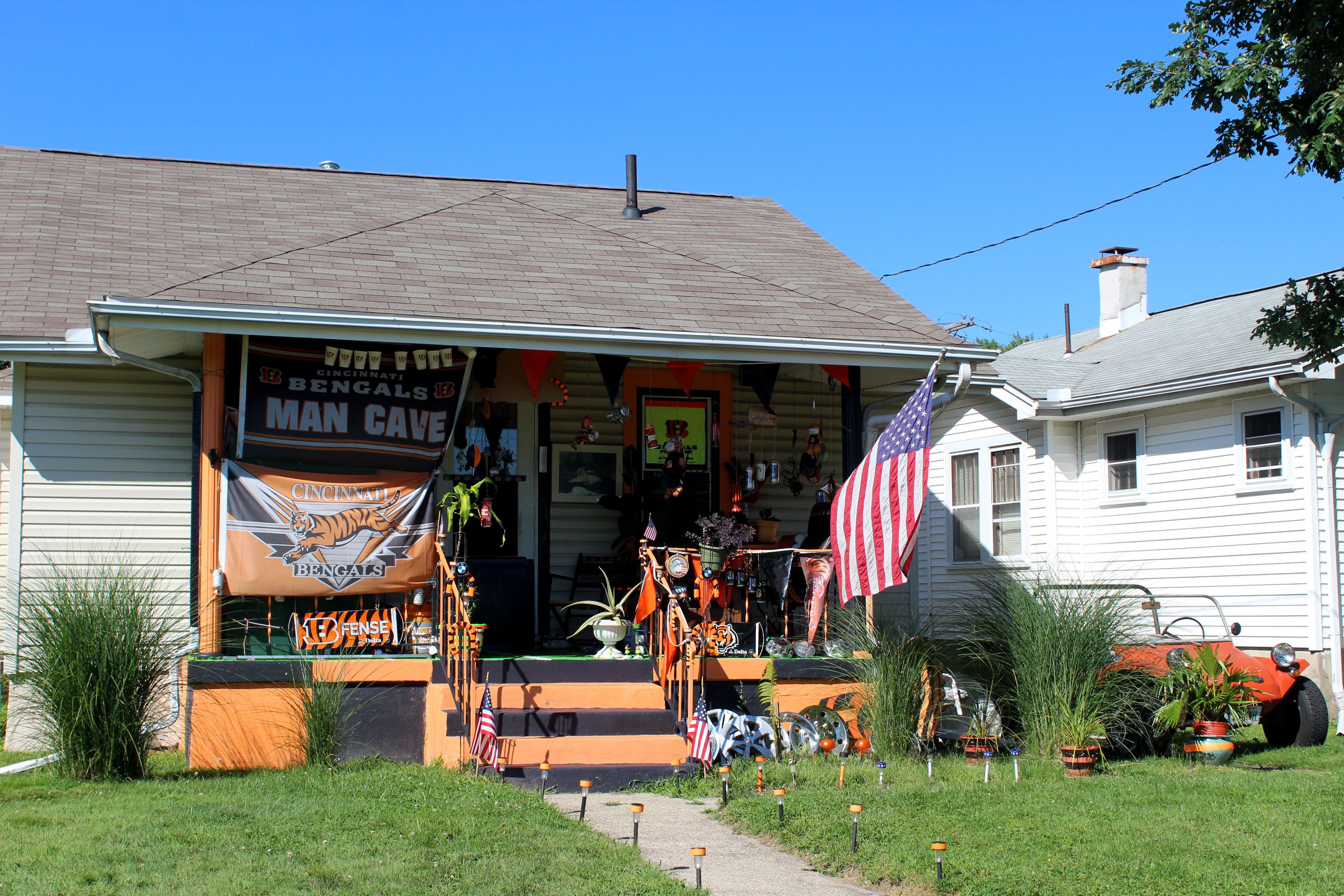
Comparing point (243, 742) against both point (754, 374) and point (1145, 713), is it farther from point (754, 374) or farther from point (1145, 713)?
point (1145, 713)

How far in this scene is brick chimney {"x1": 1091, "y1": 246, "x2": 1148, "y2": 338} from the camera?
1891 centimetres

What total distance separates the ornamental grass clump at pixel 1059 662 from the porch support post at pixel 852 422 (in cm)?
168

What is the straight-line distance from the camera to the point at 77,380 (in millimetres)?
9828

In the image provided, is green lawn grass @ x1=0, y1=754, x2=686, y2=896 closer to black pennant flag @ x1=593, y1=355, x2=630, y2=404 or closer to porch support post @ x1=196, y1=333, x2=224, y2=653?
porch support post @ x1=196, y1=333, x2=224, y2=653

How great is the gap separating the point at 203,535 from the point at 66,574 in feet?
3.70

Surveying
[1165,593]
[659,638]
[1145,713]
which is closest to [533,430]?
[659,638]

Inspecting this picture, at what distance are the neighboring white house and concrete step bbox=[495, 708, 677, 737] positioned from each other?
3.49 m

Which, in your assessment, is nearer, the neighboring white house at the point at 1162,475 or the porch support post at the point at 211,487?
the porch support post at the point at 211,487

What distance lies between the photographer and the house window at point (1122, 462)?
1482 cm

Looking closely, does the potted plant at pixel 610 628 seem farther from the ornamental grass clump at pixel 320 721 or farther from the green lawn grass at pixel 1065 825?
the ornamental grass clump at pixel 320 721

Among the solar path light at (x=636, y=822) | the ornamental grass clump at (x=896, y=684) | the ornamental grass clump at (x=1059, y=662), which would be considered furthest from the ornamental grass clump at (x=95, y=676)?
the ornamental grass clump at (x=1059, y=662)

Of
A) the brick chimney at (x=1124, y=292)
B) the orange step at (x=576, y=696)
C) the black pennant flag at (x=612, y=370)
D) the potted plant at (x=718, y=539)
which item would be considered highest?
the brick chimney at (x=1124, y=292)

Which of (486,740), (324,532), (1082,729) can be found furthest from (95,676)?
(1082,729)

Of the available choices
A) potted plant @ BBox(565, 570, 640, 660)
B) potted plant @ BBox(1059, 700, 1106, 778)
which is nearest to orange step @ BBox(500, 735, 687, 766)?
potted plant @ BBox(565, 570, 640, 660)
